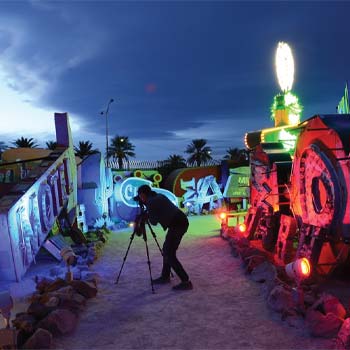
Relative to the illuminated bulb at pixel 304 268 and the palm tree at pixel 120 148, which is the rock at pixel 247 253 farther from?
the palm tree at pixel 120 148

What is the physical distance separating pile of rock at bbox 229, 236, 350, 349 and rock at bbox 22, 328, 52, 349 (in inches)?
111

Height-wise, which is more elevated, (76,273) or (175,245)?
(175,245)

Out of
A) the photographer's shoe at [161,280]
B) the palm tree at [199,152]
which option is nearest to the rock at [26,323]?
the photographer's shoe at [161,280]

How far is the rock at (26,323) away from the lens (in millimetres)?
4691

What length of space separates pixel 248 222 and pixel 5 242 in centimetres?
691

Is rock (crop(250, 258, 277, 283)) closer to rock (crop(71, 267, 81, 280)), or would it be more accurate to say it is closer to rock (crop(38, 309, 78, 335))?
rock (crop(71, 267, 81, 280))

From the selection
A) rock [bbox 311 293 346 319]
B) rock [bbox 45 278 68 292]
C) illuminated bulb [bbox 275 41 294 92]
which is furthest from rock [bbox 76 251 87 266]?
illuminated bulb [bbox 275 41 294 92]

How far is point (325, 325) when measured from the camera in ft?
15.1

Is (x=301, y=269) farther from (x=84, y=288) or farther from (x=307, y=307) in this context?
(x=84, y=288)

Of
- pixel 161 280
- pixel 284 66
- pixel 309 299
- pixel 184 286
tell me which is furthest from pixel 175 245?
pixel 284 66

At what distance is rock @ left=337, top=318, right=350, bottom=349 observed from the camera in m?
4.19

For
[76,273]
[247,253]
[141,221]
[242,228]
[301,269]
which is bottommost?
[242,228]

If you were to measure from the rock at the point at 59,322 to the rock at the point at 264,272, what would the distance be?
10.7ft

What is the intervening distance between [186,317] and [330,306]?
1827 mm
